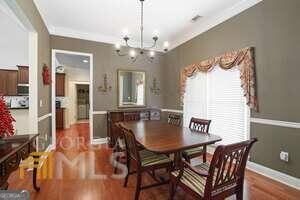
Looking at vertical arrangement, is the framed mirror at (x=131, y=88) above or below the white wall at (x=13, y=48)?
below

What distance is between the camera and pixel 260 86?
262 cm

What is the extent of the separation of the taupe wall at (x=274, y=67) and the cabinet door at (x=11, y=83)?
5.48 meters

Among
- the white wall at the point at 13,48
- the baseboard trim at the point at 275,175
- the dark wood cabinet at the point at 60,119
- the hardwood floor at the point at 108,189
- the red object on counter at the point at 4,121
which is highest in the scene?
the white wall at the point at 13,48

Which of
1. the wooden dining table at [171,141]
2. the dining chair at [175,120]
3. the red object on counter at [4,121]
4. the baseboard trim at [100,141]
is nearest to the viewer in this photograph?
the red object on counter at [4,121]

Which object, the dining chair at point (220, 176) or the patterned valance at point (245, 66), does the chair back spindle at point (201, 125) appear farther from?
the dining chair at point (220, 176)

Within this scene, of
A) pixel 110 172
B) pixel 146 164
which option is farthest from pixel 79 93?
pixel 146 164

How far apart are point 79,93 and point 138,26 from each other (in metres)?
7.08

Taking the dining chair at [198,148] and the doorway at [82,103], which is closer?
the dining chair at [198,148]

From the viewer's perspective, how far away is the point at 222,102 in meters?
3.32

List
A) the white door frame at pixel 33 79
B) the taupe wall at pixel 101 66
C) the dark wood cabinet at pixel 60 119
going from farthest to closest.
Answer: the dark wood cabinet at pixel 60 119, the taupe wall at pixel 101 66, the white door frame at pixel 33 79

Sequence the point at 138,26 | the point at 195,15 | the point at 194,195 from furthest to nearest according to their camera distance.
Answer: the point at 138,26 < the point at 195,15 < the point at 194,195

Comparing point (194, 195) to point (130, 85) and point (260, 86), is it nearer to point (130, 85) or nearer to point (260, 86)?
point (260, 86)

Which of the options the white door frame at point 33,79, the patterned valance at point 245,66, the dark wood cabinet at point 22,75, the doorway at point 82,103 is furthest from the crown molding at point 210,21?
the doorway at point 82,103

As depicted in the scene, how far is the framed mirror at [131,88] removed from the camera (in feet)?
15.1
